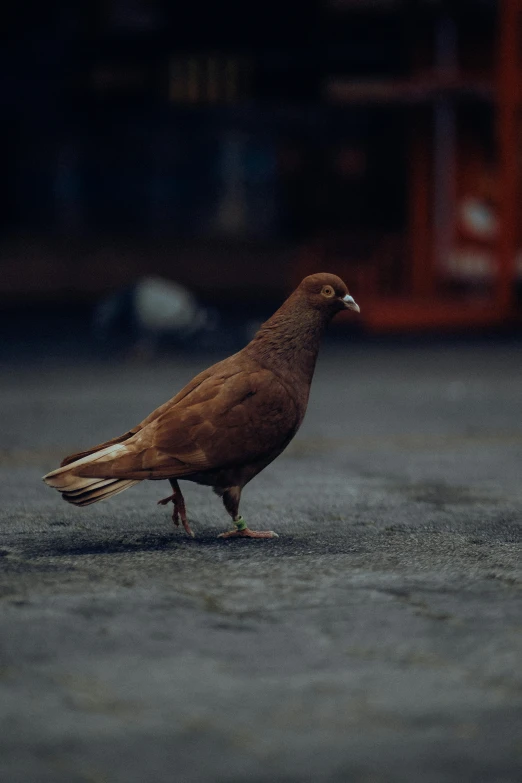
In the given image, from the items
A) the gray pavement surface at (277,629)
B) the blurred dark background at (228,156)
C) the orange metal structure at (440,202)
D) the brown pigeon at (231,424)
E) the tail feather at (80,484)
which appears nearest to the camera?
the gray pavement surface at (277,629)

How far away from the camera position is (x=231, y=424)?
4754 mm

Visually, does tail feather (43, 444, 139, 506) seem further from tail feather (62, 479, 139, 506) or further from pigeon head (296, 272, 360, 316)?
pigeon head (296, 272, 360, 316)

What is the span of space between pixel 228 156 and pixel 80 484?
1453cm

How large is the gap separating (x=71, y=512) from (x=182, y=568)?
124 centimetres

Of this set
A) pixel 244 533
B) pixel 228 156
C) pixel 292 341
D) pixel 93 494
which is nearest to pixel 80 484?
pixel 93 494

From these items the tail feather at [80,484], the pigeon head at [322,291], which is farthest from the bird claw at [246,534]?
the pigeon head at [322,291]

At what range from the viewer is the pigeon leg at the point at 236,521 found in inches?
191

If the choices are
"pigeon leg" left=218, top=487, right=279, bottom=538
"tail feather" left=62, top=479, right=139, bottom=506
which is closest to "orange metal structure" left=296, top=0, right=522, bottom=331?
"pigeon leg" left=218, top=487, right=279, bottom=538

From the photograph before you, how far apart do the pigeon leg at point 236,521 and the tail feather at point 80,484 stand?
18.0 inches

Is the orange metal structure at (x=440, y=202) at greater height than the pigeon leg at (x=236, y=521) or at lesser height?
greater

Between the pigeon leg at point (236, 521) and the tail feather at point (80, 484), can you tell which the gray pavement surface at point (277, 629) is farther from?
the tail feather at point (80, 484)

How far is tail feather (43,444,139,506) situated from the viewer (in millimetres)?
4469

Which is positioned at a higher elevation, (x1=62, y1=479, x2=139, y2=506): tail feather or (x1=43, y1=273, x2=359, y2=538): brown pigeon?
(x1=43, y1=273, x2=359, y2=538): brown pigeon

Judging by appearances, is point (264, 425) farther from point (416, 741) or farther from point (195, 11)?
point (195, 11)
